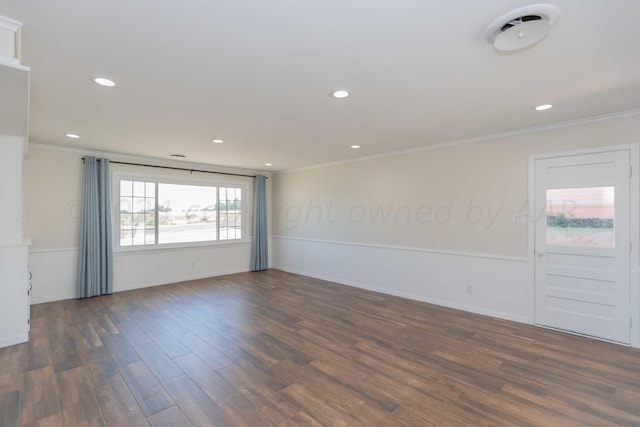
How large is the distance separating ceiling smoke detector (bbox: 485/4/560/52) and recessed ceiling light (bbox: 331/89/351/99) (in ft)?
3.76

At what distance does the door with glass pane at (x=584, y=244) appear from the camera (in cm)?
325

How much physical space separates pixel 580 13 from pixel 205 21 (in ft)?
6.77

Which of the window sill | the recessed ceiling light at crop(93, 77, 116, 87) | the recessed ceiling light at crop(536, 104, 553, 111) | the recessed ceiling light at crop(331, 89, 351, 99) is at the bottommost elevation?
the window sill

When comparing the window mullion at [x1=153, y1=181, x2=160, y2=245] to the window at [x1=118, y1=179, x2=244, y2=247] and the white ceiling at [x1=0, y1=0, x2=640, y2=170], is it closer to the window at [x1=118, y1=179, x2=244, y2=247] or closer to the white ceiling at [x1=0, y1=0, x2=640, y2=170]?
the window at [x1=118, y1=179, x2=244, y2=247]

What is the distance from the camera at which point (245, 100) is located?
280cm

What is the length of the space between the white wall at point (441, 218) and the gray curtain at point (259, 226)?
129 centimetres

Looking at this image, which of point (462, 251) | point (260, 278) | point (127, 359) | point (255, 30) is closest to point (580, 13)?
point (255, 30)

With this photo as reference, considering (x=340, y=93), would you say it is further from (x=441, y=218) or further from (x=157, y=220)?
(x=157, y=220)

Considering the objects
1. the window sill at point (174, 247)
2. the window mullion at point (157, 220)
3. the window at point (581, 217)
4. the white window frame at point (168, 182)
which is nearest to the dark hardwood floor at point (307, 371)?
the window at point (581, 217)

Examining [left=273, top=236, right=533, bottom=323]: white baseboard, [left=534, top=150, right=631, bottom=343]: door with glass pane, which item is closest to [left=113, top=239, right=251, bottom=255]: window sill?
[left=273, top=236, right=533, bottom=323]: white baseboard

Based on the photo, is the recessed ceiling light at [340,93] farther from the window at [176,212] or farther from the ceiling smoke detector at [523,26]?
the window at [176,212]

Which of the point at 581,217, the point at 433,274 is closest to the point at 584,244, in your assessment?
the point at 581,217

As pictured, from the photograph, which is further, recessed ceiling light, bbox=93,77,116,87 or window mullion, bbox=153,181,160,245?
window mullion, bbox=153,181,160,245

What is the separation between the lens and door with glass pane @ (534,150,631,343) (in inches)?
128
